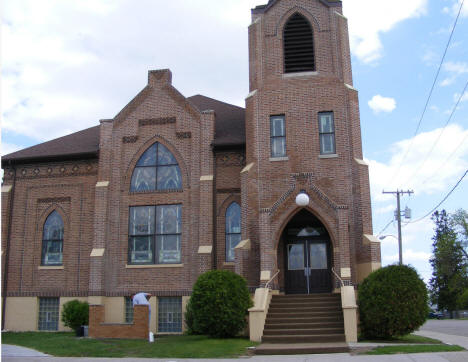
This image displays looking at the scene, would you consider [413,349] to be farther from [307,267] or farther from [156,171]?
[156,171]

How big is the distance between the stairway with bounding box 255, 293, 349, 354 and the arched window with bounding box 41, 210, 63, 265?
397 inches

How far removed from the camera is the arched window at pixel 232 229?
66.2ft

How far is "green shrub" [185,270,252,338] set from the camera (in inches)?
605

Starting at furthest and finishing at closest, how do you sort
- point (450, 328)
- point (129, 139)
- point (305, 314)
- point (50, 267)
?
point (450, 328) → point (129, 139) → point (50, 267) → point (305, 314)

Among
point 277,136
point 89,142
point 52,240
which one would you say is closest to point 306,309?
point 277,136

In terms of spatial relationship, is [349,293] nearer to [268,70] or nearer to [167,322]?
[167,322]

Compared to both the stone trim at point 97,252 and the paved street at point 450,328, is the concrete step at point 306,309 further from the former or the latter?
the stone trim at point 97,252

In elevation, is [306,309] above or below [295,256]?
below

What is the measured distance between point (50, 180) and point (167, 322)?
27.4 ft

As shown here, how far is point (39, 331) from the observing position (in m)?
21.1

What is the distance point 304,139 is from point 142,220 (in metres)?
7.51

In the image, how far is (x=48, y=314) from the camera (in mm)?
21344

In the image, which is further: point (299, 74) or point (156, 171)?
point (156, 171)

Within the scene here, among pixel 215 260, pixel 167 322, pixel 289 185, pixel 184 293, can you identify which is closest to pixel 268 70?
pixel 289 185
